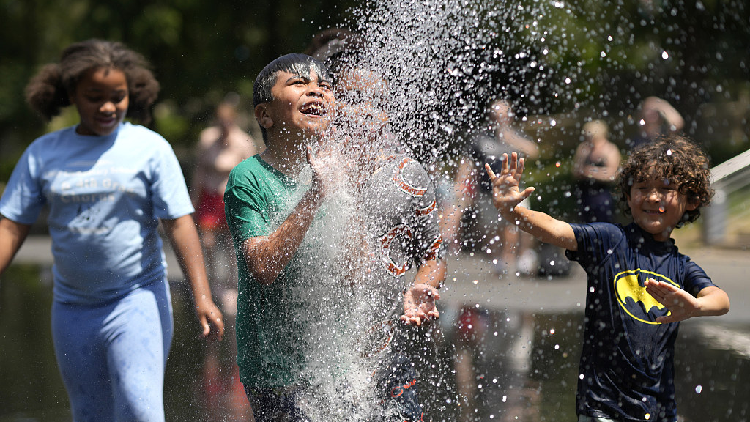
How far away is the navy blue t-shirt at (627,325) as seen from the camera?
9.15ft

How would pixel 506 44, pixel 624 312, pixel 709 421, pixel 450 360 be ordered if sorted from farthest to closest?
pixel 506 44 → pixel 450 360 → pixel 709 421 → pixel 624 312

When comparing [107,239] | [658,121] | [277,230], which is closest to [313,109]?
[277,230]

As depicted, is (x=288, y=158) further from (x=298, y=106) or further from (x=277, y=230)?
→ (x=277, y=230)

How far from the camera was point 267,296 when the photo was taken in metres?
2.68

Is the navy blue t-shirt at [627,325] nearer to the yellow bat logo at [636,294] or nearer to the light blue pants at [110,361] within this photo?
the yellow bat logo at [636,294]

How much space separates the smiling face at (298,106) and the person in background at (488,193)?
109 inches

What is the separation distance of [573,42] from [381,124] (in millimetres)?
8083

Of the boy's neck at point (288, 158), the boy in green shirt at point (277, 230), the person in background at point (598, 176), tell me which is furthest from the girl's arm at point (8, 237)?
the person in background at point (598, 176)

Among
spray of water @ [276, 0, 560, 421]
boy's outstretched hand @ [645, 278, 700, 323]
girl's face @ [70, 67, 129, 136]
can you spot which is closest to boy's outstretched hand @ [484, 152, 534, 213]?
spray of water @ [276, 0, 560, 421]

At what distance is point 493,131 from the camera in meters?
7.50

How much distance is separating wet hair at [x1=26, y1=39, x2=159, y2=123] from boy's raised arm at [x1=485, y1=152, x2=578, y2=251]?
153 cm

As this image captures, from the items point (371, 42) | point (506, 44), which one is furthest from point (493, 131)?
point (371, 42)

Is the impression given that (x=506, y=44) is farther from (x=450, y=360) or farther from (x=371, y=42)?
(x=371, y=42)

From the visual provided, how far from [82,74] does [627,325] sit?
2.24 m
